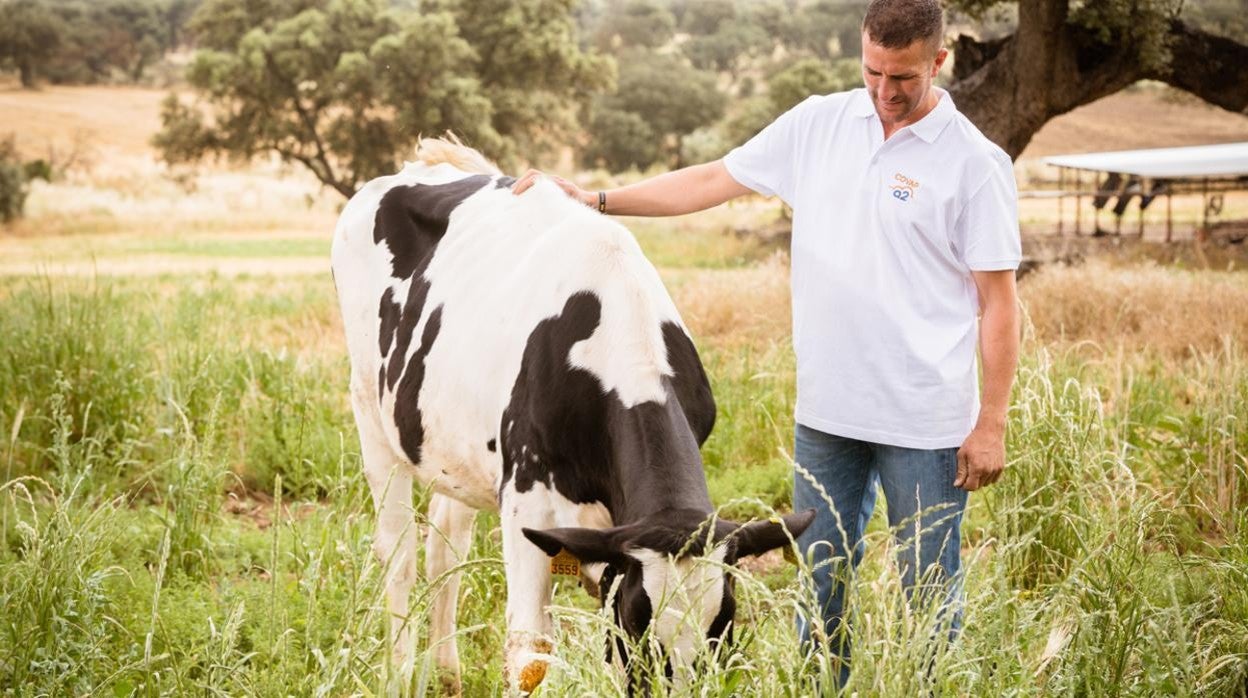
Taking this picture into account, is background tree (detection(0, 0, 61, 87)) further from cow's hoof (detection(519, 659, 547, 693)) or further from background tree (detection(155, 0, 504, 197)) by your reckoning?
cow's hoof (detection(519, 659, 547, 693))

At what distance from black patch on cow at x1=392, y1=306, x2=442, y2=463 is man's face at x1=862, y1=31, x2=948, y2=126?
205cm

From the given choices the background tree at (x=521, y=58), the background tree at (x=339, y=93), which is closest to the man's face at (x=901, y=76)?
the background tree at (x=339, y=93)

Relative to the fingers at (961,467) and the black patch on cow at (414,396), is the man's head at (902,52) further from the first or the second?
the black patch on cow at (414,396)

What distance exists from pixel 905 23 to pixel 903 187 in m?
0.47

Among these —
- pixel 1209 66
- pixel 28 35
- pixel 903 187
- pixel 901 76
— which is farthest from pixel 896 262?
pixel 28 35

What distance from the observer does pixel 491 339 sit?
13.4ft

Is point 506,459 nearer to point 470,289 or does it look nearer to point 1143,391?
point 470,289

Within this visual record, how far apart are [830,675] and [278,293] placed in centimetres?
1620

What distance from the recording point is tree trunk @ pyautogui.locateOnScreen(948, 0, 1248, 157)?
11.6m

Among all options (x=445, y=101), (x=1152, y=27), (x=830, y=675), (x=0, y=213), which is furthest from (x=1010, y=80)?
(x=0, y=213)

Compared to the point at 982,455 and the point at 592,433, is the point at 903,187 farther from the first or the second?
the point at 592,433

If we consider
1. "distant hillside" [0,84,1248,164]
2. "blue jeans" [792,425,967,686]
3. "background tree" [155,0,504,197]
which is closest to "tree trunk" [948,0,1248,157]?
"blue jeans" [792,425,967,686]

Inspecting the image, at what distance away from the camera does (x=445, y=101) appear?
3045 centimetres

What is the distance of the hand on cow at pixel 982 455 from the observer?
3277 millimetres
